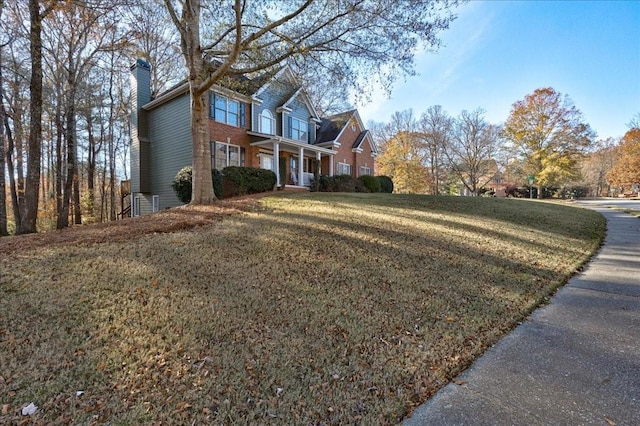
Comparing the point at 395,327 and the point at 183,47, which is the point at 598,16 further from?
the point at 183,47

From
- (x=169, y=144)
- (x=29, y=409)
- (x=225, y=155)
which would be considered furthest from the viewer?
(x=169, y=144)

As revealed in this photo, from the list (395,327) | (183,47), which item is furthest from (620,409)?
(183,47)

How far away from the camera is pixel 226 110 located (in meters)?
15.6

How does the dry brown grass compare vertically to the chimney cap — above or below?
below

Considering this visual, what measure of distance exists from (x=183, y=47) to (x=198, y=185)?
15.1 ft

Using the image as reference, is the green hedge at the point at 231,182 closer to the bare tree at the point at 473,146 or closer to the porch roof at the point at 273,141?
the porch roof at the point at 273,141

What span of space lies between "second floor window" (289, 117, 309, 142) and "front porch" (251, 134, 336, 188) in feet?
3.55

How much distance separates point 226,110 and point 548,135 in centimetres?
3266

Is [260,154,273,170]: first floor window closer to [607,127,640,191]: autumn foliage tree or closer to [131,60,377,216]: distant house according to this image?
[131,60,377,216]: distant house

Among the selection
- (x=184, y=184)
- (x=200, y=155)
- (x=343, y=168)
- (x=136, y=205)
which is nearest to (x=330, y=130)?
(x=343, y=168)

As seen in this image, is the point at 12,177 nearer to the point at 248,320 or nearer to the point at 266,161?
the point at 266,161

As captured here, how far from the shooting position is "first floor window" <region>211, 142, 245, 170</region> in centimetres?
1485

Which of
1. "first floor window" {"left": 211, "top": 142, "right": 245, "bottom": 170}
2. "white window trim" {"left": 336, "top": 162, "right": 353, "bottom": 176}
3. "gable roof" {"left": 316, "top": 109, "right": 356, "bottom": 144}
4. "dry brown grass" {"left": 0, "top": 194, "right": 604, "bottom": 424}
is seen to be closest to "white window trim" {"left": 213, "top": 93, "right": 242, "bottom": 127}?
"first floor window" {"left": 211, "top": 142, "right": 245, "bottom": 170}

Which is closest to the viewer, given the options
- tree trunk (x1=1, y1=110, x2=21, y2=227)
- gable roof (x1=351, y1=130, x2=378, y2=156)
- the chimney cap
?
the chimney cap
